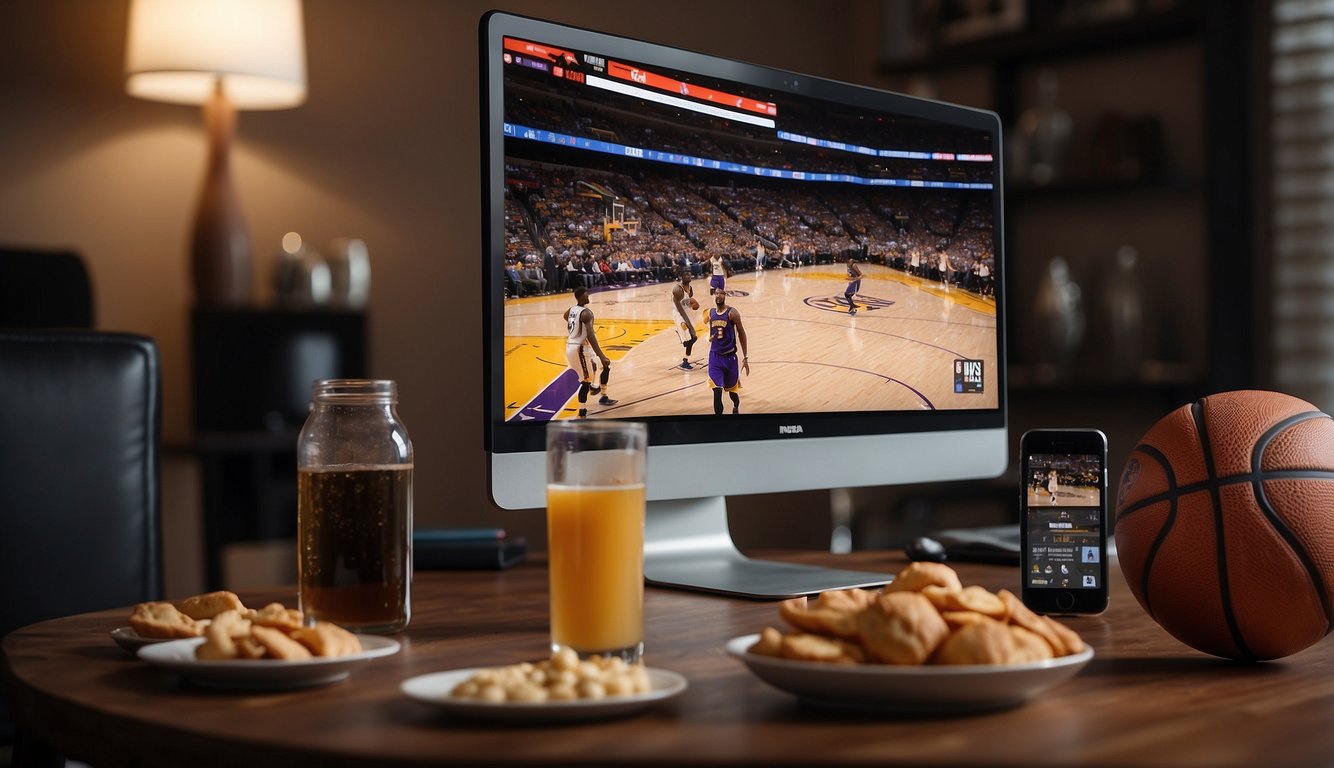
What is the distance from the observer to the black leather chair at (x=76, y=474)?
1.62m

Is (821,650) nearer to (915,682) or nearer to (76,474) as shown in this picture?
(915,682)

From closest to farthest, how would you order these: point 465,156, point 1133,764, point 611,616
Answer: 1. point 1133,764
2. point 611,616
3. point 465,156

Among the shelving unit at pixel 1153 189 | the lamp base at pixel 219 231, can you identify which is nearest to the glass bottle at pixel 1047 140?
the shelving unit at pixel 1153 189

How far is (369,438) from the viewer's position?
0.98 m

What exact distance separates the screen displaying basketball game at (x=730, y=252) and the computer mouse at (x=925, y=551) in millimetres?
145

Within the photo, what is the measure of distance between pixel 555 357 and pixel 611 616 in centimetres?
37

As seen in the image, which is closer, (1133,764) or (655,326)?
(1133,764)

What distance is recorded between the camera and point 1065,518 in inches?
44.3

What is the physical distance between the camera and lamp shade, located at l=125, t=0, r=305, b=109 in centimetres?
313

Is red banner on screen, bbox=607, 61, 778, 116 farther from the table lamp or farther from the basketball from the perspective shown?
the table lamp

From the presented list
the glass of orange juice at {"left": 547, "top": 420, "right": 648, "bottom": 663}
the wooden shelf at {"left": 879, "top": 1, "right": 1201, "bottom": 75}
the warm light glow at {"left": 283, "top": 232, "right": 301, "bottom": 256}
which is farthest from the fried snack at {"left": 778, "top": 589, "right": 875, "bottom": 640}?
the wooden shelf at {"left": 879, "top": 1, "right": 1201, "bottom": 75}

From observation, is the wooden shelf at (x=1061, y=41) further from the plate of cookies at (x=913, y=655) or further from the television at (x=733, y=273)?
the plate of cookies at (x=913, y=655)

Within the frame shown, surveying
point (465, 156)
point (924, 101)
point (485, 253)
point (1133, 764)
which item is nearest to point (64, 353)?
point (485, 253)

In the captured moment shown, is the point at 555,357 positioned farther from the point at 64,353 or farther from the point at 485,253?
the point at 64,353
